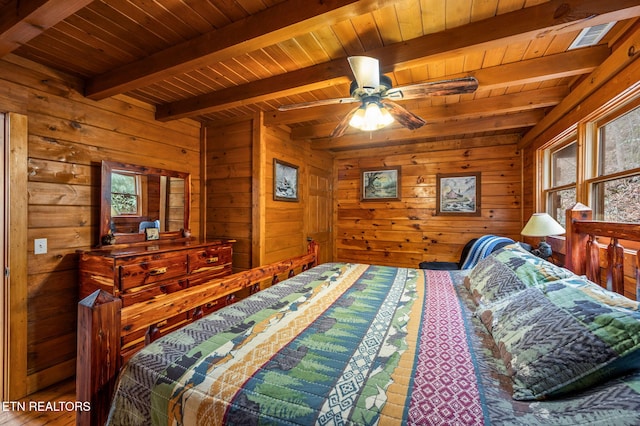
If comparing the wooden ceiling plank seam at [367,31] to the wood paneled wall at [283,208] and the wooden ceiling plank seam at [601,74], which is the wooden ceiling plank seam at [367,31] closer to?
the wooden ceiling plank seam at [601,74]

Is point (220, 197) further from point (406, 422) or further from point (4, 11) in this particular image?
point (406, 422)

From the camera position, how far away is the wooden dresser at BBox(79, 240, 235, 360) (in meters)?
2.03

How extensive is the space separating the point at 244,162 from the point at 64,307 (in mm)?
2079

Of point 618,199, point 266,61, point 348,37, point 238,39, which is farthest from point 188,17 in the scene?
point 618,199

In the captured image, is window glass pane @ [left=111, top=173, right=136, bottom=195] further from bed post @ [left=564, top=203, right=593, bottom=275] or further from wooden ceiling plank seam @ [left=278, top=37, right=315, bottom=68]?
bed post @ [left=564, top=203, right=593, bottom=275]

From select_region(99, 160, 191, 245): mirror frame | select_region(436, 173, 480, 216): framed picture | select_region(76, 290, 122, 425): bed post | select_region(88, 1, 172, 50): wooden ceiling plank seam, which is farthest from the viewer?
select_region(436, 173, 480, 216): framed picture

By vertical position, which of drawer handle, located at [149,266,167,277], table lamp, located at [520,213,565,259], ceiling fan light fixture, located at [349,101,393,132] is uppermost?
ceiling fan light fixture, located at [349,101,393,132]

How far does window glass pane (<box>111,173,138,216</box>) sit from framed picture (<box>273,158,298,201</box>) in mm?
1447

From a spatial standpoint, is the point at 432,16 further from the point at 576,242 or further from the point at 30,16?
the point at 30,16

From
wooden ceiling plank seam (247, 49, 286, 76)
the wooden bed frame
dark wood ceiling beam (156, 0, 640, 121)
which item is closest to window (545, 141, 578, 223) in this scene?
dark wood ceiling beam (156, 0, 640, 121)

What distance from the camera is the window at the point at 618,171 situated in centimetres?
175

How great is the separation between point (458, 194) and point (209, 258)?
3.60 m

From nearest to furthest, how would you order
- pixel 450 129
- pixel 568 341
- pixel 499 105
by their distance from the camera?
pixel 568 341 → pixel 499 105 → pixel 450 129

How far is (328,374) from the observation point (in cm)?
93
